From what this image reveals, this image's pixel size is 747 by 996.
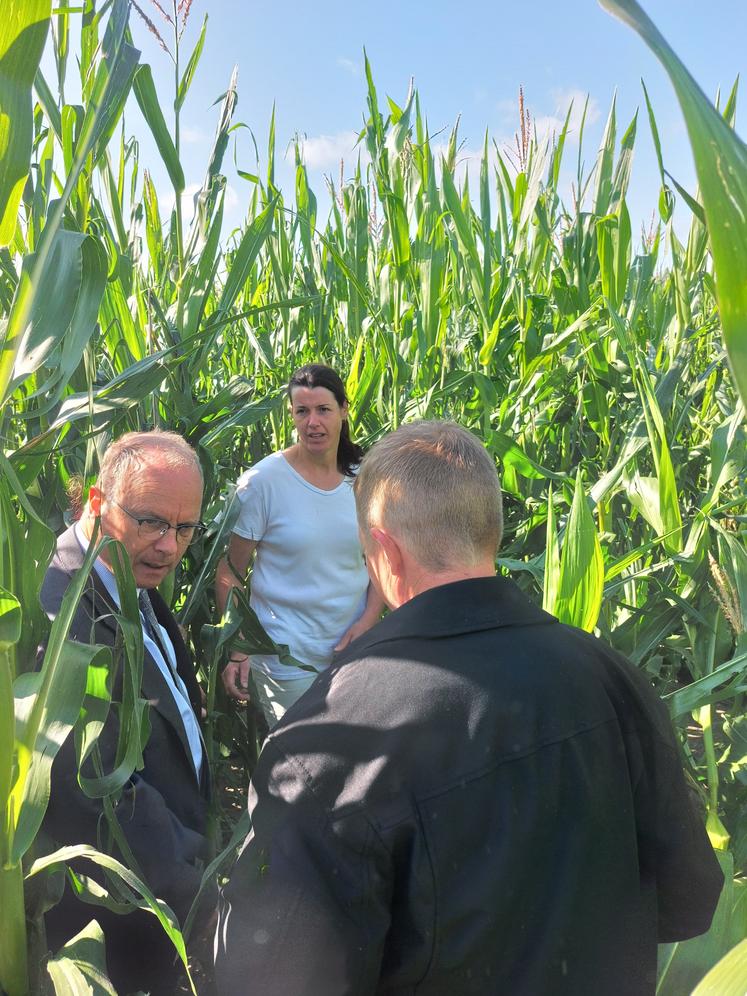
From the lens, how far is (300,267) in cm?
342

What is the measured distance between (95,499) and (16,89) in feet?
3.00

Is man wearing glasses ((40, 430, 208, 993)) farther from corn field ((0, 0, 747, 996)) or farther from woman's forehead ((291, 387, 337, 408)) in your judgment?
woman's forehead ((291, 387, 337, 408))

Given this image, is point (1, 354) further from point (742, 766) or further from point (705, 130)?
point (742, 766)

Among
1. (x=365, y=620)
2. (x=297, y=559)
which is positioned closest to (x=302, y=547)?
(x=297, y=559)

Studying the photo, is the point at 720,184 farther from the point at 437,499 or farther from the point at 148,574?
the point at 148,574

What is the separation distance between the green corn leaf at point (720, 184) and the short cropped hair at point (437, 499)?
2.09ft

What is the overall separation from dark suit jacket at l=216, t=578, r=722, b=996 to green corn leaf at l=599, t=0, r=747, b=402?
0.60 m

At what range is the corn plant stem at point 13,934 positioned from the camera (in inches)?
36.5

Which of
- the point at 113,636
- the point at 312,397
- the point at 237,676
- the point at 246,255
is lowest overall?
the point at 237,676

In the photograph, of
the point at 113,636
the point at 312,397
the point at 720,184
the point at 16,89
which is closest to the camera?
the point at 720,184

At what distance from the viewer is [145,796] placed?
1312 mm

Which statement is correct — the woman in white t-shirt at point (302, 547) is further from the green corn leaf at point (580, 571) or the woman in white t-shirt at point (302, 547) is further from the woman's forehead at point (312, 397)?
the green corn leaf at point (580, 571)

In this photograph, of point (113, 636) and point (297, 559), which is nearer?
point (113, 636)

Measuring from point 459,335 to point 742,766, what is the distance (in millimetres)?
1487
